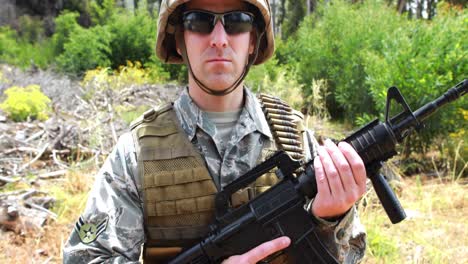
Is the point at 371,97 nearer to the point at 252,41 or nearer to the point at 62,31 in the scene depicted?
the point at 252,41

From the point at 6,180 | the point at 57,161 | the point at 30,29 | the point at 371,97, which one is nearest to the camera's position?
the point at 6,180

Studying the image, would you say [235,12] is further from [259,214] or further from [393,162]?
[393,162]

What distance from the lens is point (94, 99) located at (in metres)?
8.32

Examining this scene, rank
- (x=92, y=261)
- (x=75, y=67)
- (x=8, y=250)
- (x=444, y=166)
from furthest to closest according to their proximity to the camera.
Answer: (x=75, y=67)
(x=444, y=166)
(x=8, y=250)
(x=92, y=261)

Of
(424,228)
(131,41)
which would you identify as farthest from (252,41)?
(131,41)

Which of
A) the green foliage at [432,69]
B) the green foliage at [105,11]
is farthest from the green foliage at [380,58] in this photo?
the green foliage at [105,11]

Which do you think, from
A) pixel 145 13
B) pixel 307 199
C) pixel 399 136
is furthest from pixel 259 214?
pixel 145 13

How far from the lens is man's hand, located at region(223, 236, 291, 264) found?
5.28ft

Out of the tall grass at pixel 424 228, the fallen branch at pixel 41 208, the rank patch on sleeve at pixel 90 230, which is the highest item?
the rank patch on sleeve at pixel 90 230

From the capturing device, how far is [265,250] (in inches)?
63.6

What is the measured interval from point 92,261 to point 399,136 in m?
1.24

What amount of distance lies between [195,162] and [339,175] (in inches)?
23.0

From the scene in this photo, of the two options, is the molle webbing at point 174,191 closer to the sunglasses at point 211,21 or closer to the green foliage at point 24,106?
the sunglasses at point 211,21

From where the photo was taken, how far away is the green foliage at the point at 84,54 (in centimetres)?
1485
